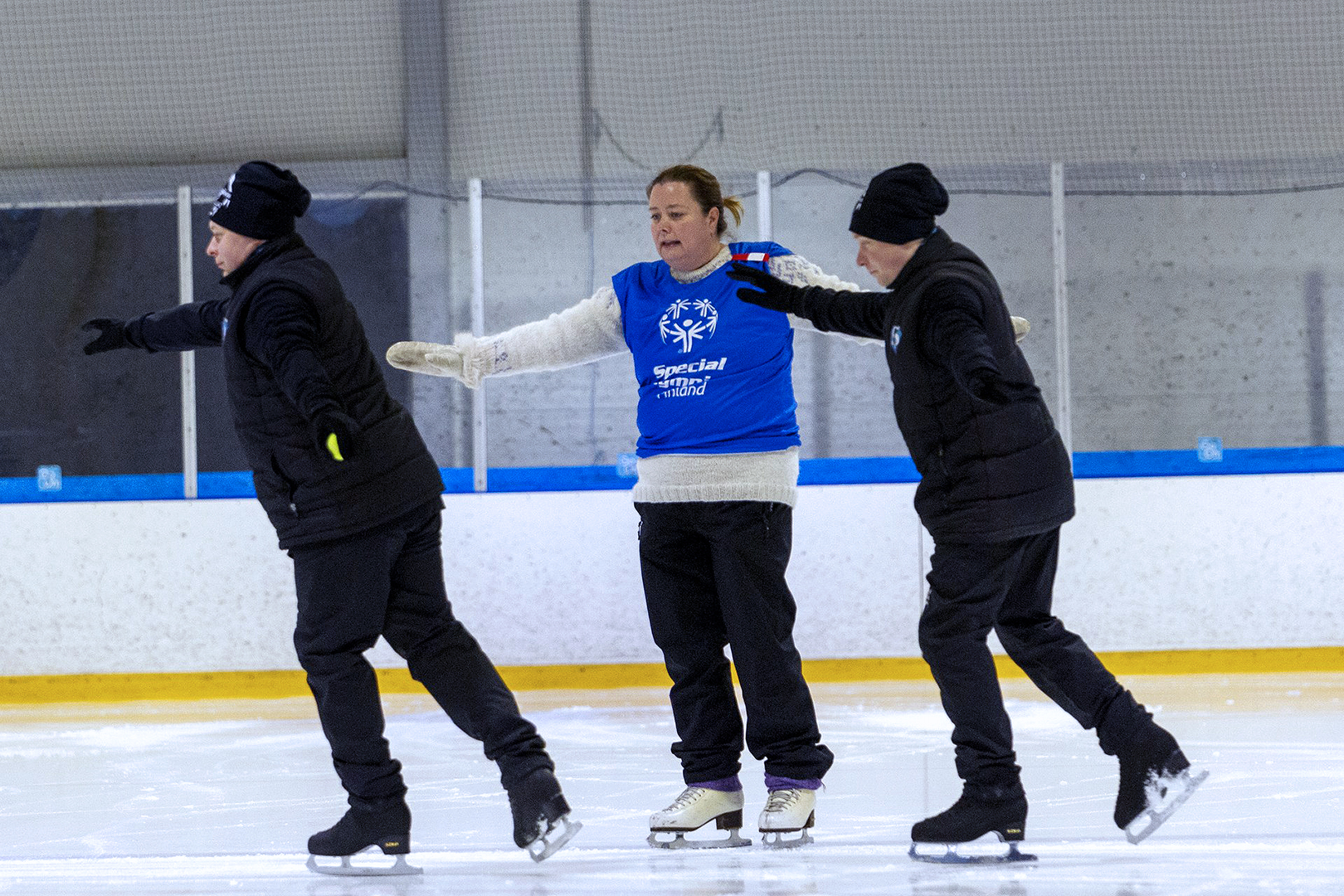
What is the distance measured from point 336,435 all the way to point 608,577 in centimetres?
323

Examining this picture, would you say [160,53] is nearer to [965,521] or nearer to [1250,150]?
[1250,150]

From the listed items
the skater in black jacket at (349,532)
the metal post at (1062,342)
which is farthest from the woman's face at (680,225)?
the metal post at (1062,342)

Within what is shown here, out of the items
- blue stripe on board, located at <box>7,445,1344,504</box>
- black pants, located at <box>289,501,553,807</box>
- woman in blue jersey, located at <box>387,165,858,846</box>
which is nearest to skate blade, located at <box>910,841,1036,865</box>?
woman in blue jersey, located at <box>387,165,858,846</box>

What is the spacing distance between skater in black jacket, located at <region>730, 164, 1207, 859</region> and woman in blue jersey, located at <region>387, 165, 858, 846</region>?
0.26 m

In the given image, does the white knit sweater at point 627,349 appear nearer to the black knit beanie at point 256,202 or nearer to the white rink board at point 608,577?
the black knit beanie at point 256,202

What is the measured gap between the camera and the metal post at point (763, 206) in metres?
5.47

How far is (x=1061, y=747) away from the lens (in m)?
3.54

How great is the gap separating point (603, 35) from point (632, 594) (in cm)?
253

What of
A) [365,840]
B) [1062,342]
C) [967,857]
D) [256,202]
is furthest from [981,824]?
[1062,342]

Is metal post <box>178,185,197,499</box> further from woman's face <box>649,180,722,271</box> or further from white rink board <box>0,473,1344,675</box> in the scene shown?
woman's face <box>649,180,722,271</box>

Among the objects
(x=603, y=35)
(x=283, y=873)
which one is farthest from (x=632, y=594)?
(x=283, y=873)

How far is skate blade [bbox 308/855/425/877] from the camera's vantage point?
2.26 m

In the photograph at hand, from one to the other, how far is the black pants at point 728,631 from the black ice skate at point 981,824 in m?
0.26

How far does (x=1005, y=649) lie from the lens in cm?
222
